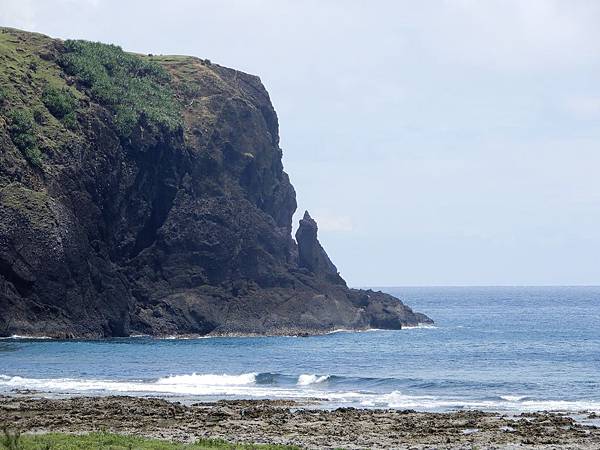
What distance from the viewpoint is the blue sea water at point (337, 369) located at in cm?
6694

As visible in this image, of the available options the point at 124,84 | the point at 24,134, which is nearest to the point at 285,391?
the point at 24,134

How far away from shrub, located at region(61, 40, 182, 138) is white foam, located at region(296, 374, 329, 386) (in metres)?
75.7

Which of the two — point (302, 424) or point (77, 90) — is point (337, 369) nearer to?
point (302, 424)

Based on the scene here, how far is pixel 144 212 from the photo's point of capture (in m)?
147

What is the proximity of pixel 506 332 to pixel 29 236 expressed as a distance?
74384 millimetres

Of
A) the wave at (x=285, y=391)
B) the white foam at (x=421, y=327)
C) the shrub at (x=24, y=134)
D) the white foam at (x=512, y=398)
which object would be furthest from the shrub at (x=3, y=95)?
the white foam at (x=512, y=398)

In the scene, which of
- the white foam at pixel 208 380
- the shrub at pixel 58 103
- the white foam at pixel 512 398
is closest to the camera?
the white foam at pixel 512 398

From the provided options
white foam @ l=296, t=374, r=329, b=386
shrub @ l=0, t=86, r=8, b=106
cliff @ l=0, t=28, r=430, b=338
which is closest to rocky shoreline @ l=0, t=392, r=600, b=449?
white foam @ l=296, t=374, r=329, b=386

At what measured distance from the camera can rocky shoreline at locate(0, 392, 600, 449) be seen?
143 ft

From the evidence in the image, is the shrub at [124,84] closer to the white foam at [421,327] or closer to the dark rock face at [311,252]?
the dark rock face at [311,252]

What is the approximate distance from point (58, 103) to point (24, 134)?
10832mm

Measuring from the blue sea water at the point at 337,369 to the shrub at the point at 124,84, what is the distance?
3838cm

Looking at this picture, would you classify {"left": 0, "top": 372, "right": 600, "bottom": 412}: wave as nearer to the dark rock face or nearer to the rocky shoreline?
the rocky shoreline

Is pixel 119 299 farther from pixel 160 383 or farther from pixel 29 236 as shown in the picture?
pixel 160 383
